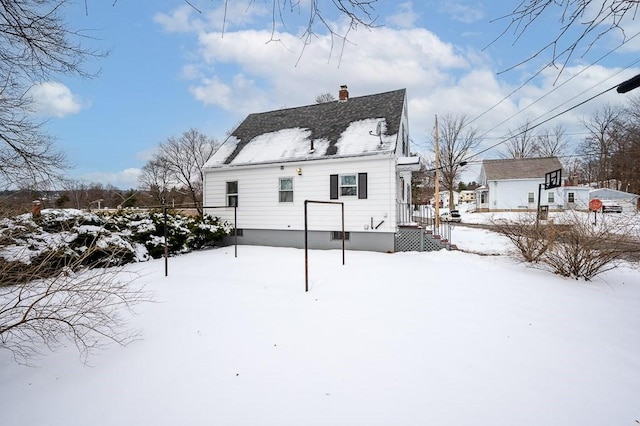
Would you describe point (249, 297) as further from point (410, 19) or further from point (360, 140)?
point (360, 140)

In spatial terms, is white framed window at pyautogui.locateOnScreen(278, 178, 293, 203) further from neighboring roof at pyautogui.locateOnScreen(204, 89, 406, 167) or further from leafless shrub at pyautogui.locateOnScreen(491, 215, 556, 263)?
leafless shrub at pyautogui.locateOnScreen(491, 215, 556, 263)

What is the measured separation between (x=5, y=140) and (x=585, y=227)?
35.6ft

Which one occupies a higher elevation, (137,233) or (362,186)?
(362,186)

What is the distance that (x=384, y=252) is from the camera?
10.4 metres

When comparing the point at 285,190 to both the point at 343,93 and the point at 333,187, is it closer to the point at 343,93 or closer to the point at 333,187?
the point at 333,187

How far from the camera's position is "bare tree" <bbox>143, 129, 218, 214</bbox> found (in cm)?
2538

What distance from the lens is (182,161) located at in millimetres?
25656

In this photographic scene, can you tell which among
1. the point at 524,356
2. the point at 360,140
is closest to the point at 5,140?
the point at 524,356

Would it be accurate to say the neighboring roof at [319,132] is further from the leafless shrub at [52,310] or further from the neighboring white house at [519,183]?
the neighboring white house at [519,183]

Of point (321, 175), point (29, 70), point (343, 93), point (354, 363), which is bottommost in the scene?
point (354, 363)

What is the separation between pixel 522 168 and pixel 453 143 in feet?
24.6

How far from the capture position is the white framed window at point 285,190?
463 inches

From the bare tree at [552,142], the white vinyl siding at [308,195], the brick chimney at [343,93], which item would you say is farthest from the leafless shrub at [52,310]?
the bare tree at [552,142]

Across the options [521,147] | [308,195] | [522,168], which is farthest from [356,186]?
[521,147]
